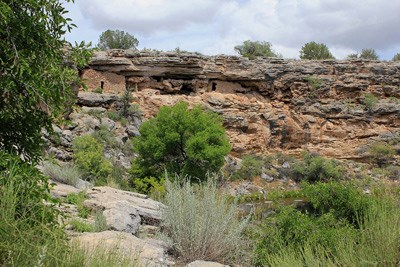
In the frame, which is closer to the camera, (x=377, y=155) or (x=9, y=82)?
(x=9, y=82)

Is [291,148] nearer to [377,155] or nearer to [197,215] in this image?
[377,155]

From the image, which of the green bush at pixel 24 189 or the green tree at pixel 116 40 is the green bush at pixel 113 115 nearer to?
the green tree at pixel 116 40

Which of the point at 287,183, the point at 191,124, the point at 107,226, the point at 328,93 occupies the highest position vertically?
the point at 328,93

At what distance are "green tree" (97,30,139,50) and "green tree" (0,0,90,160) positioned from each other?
3142 cm

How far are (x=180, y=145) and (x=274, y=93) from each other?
1173 centimetres

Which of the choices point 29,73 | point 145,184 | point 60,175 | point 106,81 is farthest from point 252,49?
point 29,73

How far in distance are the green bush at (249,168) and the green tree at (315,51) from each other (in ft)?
48.8

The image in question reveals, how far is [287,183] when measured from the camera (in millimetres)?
25812

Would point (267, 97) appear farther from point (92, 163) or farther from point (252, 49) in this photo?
point (92, 163)

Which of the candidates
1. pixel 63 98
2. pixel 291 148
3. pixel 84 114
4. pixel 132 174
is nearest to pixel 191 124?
pixel 132 174

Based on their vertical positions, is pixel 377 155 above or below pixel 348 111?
below

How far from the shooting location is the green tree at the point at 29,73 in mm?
3967

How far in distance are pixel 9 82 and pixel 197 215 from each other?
11.0ft

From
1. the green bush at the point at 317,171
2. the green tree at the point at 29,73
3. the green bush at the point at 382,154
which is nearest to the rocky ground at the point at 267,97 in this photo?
the green bush at the point at 382,154
